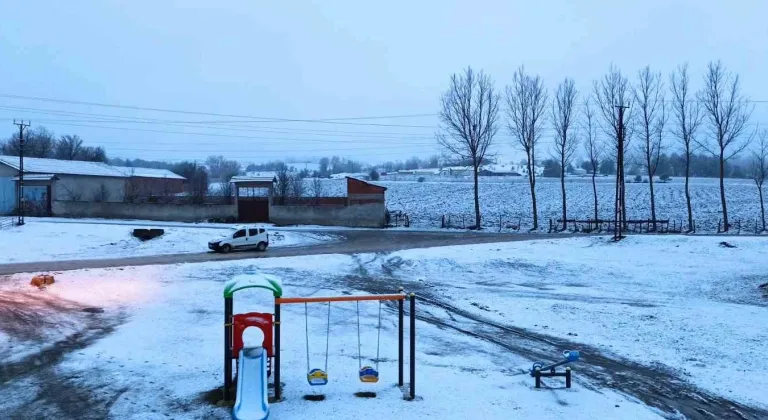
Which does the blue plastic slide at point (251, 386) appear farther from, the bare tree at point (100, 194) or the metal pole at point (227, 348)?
the bare tree at point (100, 194)

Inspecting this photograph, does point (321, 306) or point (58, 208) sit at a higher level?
point (58, 208)

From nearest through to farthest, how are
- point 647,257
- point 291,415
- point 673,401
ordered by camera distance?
1. point 291,415
2. point 673,401
3. point 647,257

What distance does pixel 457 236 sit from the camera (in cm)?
4419

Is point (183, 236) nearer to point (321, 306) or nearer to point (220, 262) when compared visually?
point (220, 262)

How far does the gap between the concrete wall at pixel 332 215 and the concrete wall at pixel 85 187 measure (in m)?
22.0

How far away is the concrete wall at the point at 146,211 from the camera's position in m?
52.0

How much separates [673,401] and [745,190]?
89.4m

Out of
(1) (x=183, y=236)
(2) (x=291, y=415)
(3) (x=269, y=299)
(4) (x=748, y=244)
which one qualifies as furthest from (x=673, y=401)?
(1) (x=183, y=236)

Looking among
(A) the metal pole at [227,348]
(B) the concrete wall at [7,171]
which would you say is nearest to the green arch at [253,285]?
(A) the metal pole at [227,348]

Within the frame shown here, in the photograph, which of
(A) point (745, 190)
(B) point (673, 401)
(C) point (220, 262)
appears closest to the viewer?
(B) point (673, 401)

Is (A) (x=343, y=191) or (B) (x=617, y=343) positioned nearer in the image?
(B) (x=617, y=343)

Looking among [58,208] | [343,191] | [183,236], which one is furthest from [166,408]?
[343,191]

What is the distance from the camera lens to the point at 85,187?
6084 cm

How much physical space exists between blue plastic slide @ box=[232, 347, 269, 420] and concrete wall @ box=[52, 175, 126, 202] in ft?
177
